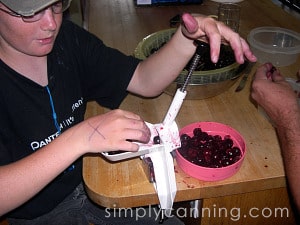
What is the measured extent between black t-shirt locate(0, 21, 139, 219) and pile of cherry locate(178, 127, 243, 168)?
0.30 m

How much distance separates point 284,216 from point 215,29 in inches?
23.2

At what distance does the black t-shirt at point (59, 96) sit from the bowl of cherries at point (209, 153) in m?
0.30

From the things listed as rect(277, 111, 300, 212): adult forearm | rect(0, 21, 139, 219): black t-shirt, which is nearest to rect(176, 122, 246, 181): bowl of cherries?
rect(277, 111, 300, 212): adult forearm

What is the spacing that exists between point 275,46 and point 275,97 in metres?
0.39

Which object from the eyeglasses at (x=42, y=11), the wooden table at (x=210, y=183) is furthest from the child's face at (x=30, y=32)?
the wooden table at (x=210, y=183)

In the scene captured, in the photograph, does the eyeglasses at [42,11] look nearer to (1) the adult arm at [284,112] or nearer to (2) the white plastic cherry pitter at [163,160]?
(2) the white plastic cherry pitter at [163,160]

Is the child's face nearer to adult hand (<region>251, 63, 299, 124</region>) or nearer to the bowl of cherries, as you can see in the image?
the bowl of cherries

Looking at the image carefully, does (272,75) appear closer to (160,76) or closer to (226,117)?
(226,117)

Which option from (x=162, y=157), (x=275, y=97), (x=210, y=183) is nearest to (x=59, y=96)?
(x=162, y=157)

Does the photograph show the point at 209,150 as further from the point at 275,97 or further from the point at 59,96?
the point at 59,96

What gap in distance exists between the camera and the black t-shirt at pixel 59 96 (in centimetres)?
78

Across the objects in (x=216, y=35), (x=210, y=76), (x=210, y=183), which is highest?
(x=216, y=35)

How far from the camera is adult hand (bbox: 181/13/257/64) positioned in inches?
27.9

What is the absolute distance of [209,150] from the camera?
29.4 inches
